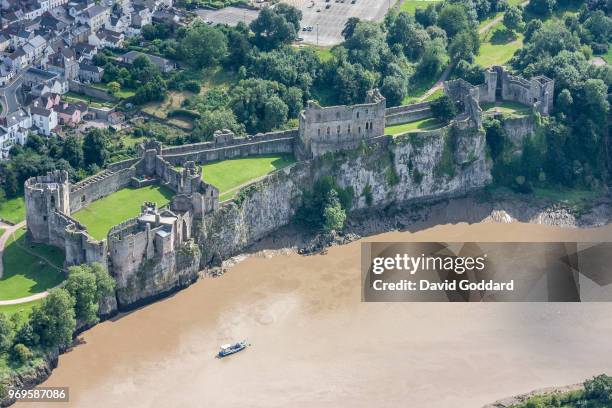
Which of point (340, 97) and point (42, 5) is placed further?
point (42, 5)

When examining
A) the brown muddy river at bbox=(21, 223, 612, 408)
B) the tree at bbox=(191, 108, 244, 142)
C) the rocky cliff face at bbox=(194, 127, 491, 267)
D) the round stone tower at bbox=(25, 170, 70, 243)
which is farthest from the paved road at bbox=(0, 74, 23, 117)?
the brown muddy river at bbox=(21, 223, 612, 408)

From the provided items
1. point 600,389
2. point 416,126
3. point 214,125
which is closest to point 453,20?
point 416,126

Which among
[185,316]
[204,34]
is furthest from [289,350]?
[204,34]

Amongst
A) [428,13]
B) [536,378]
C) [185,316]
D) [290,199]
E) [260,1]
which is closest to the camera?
[536,378]

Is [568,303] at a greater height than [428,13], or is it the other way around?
[428,13]

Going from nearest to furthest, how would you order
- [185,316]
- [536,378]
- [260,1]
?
[536,378]
[185,316]
[260,1]

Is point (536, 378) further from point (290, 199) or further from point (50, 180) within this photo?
point (50, 180)

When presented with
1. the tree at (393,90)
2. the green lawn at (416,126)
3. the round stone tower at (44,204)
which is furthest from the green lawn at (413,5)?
the round stone tower at (44,204)

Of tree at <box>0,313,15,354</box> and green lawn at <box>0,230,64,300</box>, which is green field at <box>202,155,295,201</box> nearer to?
green lawn at <box>0,230,64,300</box>
